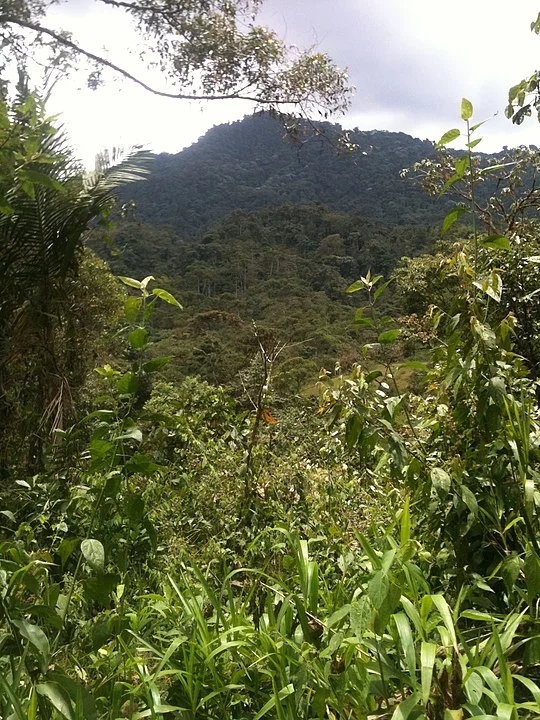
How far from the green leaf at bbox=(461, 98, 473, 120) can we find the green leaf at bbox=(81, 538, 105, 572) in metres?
1.34

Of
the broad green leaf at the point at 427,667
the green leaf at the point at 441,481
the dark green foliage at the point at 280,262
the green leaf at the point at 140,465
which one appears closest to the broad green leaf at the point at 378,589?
the broad green leaf at the point at 427,667

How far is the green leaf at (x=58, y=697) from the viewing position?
36.7 inches

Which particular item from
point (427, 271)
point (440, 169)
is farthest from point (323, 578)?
point (427, 271)

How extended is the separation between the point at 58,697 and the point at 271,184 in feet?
189

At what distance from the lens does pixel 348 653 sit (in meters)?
1.10

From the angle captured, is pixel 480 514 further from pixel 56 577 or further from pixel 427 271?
pixel 427 271

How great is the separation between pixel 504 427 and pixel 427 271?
10368 millimetres

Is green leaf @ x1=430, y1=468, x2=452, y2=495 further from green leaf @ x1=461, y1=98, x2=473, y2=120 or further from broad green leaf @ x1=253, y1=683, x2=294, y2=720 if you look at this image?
green leaf @ x1=461, y1=98, x2=473, y2=120

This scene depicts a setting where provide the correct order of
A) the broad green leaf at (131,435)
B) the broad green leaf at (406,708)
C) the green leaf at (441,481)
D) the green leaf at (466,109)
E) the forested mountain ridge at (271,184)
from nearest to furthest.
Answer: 1. the broad green leaf at (406,708)
2. the broad green leaf at (131,435)
3. the green leaf at (441,481)
4. the green leaf at (466,109)
5. the forested mountain ridge at (271,184)

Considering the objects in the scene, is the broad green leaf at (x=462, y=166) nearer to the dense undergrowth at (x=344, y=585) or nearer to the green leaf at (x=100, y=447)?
the dense undergrowth at (x=344, y=585)

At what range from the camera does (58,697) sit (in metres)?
0.95

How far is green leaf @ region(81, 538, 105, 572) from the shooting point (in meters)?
1.05

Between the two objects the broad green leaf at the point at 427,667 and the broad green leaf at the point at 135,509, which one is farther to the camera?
the broad green leaf at the point at 135,509

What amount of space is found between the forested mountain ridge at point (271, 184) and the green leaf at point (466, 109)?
41160 mm
